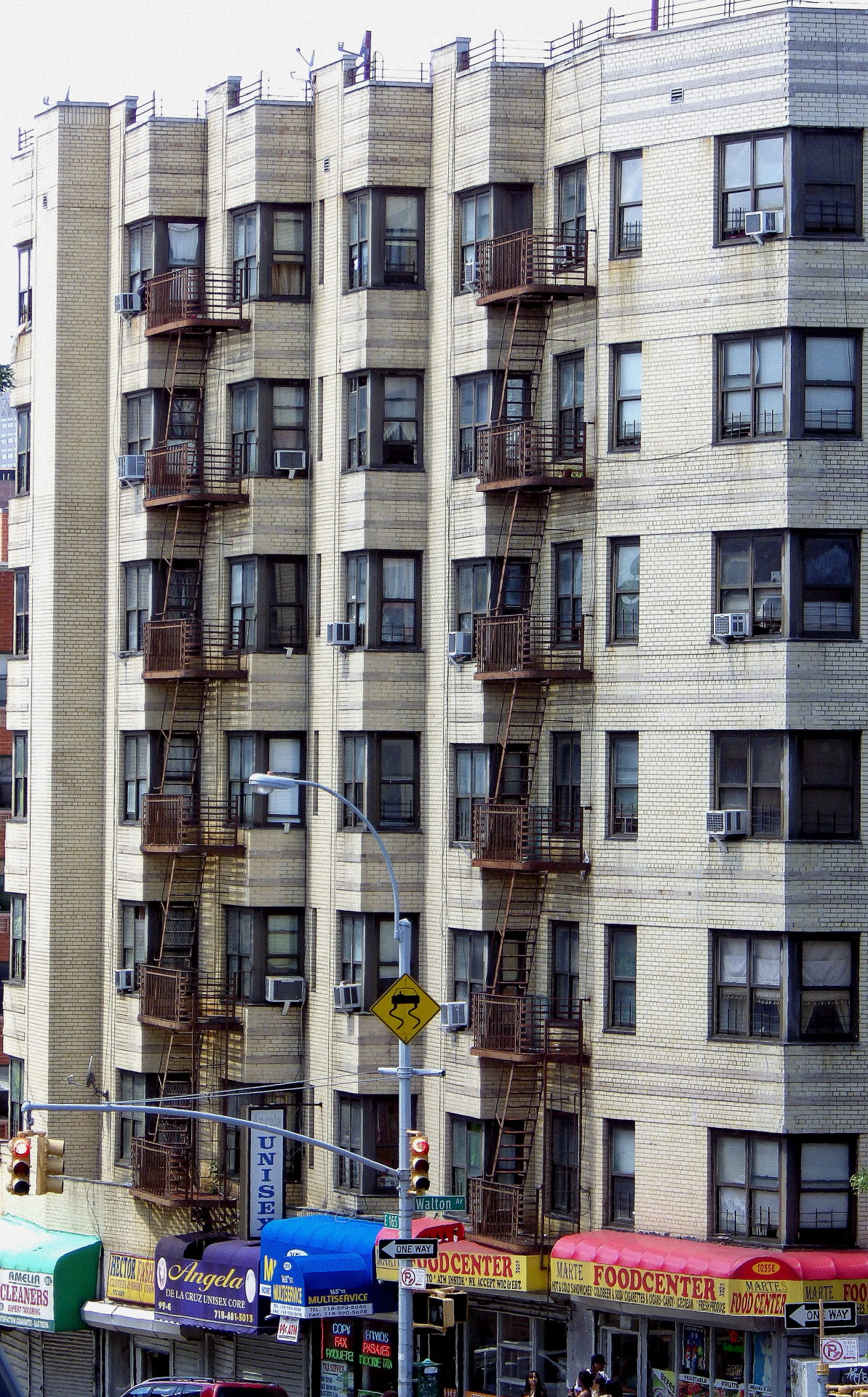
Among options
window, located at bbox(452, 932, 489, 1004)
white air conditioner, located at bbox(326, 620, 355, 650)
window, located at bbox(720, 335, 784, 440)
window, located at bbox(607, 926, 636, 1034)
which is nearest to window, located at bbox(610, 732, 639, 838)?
window, located at bbox(607, 926, 636, 1034)

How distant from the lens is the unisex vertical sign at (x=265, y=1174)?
139ft

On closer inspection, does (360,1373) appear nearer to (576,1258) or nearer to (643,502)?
(576,1258)

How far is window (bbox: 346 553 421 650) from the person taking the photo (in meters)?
41.8

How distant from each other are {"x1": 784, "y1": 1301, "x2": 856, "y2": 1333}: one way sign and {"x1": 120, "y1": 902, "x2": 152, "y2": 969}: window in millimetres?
16655

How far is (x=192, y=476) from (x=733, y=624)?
13014 millimetres

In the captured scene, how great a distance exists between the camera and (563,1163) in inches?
1532

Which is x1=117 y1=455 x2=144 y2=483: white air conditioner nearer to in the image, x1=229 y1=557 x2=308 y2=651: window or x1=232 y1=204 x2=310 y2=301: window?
x1=229 y1=557 x2=308 y2=651: window

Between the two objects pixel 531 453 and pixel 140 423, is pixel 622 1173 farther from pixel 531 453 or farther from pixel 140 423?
Result: pixel 140 423

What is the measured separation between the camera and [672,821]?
3716 cm

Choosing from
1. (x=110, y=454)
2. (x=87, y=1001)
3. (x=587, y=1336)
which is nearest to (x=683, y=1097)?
(x=587, y=1336)

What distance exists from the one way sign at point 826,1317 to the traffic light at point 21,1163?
39.0 feet

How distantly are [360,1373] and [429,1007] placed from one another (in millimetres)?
11850

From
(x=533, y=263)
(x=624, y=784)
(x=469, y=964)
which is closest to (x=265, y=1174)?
(x=469, y=964)

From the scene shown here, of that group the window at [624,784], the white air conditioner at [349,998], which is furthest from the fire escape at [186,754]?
the window at [624,784]
